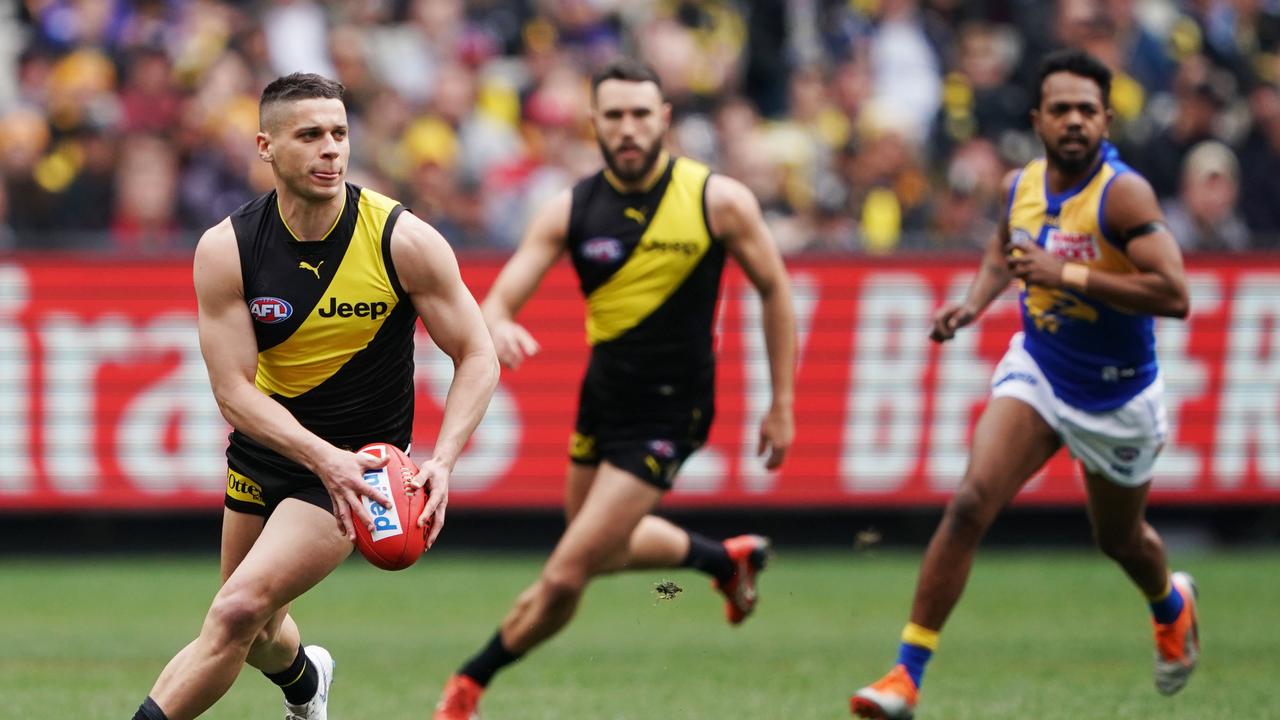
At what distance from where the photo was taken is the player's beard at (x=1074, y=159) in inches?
322

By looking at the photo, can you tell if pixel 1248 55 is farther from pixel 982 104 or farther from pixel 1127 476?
pixel 1127 476

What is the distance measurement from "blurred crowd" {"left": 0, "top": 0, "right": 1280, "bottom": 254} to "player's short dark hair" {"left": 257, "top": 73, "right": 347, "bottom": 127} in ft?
24.9

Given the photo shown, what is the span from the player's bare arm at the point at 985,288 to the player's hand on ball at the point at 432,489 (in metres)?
3.00

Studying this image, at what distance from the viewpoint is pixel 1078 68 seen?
26.8 ft

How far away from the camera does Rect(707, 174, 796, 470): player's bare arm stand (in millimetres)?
8711

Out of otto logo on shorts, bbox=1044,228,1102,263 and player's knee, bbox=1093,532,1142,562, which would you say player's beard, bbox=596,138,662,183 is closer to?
otto logo on shorts, bbox=1044,228,1102,263

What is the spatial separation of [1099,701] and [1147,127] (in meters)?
9.25

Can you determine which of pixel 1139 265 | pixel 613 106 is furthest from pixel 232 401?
pixel 1139 265

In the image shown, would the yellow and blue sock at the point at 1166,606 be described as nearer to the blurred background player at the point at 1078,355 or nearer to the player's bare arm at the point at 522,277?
the blurred background player at the point at 1078,355

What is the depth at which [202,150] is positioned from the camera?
15.6 meters

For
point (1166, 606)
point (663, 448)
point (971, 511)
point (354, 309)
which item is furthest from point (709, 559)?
point (354, 309)

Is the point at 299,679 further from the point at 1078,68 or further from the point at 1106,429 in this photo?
the point at 1078,68

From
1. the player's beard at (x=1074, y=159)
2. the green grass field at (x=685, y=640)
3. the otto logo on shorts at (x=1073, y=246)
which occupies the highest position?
the player's beard at (x=1074, y=159)

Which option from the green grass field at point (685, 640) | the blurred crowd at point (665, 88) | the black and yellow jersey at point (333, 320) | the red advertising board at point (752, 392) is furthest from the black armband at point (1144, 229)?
the blurred crowd at point (665, 88)
